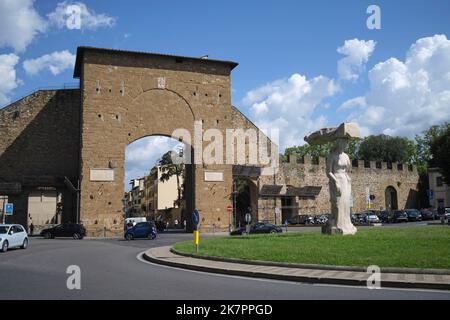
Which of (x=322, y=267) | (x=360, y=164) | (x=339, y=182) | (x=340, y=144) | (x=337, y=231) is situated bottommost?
(x=322, y=267)

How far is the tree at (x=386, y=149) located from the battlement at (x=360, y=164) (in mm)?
16194

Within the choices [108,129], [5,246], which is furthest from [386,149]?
[5,246]

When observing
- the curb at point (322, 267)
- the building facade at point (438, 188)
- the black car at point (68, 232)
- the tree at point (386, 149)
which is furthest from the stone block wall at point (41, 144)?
the tree at point (386, 149)

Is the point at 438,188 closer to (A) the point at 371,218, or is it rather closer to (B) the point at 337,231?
(A) the point at 371,218

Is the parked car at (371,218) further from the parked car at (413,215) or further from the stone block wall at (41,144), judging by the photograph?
the stone block wall at (41,144)

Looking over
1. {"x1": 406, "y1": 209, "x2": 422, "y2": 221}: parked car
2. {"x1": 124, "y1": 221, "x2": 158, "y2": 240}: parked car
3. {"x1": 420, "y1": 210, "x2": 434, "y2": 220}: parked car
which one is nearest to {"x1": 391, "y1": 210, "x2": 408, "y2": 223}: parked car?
{"x1": 406, "y1": 209, "x2": 422, "y2": 221}: parked car

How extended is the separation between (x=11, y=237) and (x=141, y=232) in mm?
11024

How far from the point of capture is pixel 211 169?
136ft

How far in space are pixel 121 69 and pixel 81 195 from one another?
37.8ft

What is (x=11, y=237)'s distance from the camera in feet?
70.3

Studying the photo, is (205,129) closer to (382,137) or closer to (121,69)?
(121,69)

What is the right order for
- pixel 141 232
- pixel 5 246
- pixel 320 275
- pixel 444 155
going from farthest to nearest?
pixel 444 155 < pixel 141 232 < pixel 5 246 < pixel 320 275

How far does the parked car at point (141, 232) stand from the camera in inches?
1228

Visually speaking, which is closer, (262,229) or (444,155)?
(262,229)
